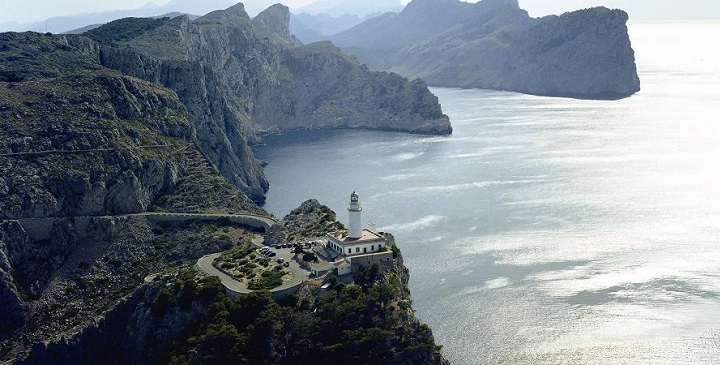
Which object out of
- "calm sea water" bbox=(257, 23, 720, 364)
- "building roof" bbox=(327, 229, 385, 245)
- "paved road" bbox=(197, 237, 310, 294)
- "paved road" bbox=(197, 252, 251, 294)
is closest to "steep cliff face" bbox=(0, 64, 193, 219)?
"paved road" bbox=(197, 252, 251, 294)

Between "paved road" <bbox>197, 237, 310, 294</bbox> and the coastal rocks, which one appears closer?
"paved road" <bbox>197, 237, 310, 294</bbox>

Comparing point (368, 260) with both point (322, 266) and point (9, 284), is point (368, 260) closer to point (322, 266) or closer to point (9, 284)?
point (322, 266)

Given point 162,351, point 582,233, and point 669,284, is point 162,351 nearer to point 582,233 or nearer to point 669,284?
point 669,284

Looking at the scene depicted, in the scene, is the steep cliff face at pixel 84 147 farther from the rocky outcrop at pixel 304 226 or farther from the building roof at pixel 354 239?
the building roof at pixel 354 239

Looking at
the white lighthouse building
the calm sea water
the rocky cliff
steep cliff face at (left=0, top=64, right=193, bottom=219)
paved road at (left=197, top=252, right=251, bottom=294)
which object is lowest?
the calm sea water

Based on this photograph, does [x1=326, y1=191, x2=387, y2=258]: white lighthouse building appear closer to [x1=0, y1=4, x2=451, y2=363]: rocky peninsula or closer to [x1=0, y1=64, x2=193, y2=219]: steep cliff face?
[x1=0, y1=4, x2=451, y2=363]: rocky peninsula

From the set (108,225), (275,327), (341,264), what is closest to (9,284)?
(108,225)
